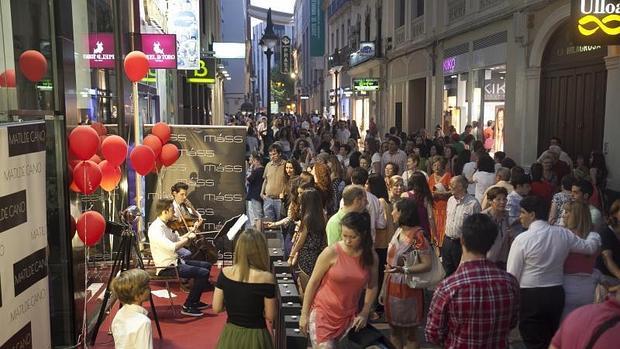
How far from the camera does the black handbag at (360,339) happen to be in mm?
4418

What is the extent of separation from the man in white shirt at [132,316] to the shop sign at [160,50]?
6.76m

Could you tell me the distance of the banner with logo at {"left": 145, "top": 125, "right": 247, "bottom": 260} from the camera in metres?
10.1

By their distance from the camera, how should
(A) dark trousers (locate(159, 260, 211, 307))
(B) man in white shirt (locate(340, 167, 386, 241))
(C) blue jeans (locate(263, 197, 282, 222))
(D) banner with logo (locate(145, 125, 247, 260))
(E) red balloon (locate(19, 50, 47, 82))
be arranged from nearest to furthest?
(E) red balloon (locate(19, 50, 47, 82)) → (B) man in white shirt (locate(340, 167, 386, 241)) → (A) dark trousers (locate(159, 260, 211, 307)) → (D) banner with logo (locate(145, 125, 247, 260)) → (C) blue jeans (locate(263, 197, 282, 222))

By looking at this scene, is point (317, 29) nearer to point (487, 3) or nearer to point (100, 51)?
point (487, 3)

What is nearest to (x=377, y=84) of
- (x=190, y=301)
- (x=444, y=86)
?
(x=444, y=86)

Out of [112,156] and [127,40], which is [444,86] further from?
[112,156]

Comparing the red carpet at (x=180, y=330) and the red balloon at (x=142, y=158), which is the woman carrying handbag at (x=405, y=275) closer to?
the red carpet at (x=180, y=330)

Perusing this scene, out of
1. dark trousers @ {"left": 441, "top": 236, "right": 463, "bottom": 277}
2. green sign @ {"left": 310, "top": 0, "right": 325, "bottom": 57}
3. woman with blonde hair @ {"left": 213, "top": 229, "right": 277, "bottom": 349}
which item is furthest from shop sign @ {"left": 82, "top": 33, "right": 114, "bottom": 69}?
green sign @ {"left": 310, "top": 0, "right": 325, "bottom": 57}

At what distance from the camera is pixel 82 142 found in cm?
594

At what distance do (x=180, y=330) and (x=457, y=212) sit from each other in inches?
140

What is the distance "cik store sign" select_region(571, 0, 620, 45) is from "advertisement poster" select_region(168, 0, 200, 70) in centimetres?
941

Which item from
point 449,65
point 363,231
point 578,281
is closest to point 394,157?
point 578,281

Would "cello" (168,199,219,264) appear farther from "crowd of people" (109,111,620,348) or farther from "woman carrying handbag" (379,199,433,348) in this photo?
"woman carrying handbag" (379,199,433,348)

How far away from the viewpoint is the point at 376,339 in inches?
177
